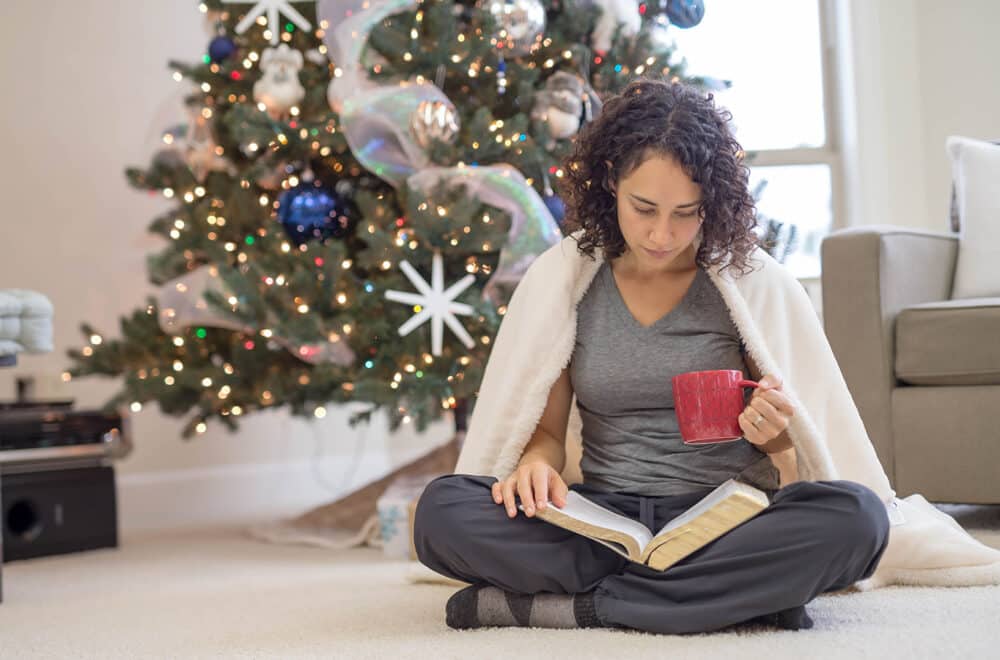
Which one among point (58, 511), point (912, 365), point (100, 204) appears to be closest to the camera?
point (912, 365)

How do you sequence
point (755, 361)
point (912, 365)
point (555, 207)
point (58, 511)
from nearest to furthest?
point (755, 361) → point (912, 365) → point (555, 207) → point (58, 511)

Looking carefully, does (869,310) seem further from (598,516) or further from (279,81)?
(279,81)

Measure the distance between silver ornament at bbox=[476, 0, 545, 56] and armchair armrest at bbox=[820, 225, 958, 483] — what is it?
72 cm

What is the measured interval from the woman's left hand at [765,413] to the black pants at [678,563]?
3.5 inches

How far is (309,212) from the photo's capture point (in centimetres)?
254

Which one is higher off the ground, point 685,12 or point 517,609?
point 685,12

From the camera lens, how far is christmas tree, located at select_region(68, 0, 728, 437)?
241 cm

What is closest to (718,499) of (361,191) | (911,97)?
(361,191)

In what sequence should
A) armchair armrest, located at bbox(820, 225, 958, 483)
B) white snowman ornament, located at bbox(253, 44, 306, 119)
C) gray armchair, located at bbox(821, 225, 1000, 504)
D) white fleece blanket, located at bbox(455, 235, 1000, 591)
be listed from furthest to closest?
white snowman ornament, located at bbox(253, 44, 306, 119)
armchair armrest, located at bbox(820, 225, 958, 483)
gray armchair, located at bbox(821, 225, 1000, 504)
white fleece blanket, located at bbox(455, 235, 1000, 591)

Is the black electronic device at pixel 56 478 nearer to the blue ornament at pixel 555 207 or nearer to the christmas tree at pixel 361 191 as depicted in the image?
the christmas tree at pixel 361 191

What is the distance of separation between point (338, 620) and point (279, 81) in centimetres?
131

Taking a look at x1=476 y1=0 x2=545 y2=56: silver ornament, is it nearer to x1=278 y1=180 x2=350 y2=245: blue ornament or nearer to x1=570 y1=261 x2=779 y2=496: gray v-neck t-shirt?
x1=278 y1=180 x2=350 y2=245: blue ornament

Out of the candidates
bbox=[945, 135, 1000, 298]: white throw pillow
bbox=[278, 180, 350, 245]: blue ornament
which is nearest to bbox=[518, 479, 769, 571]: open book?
bbox=[278, 180, 350, 245]: blue ornament

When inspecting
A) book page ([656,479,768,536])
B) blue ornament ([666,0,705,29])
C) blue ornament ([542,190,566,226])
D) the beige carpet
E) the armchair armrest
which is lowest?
the beige carpet
